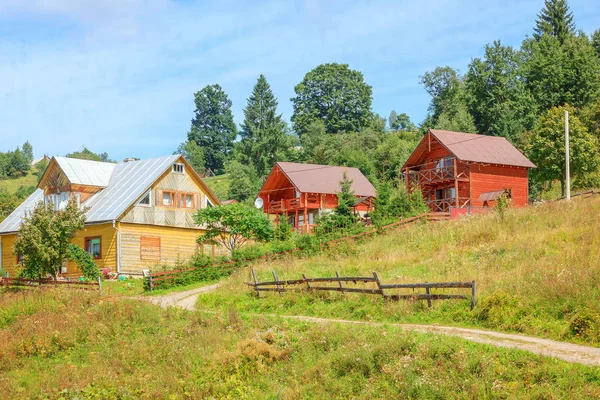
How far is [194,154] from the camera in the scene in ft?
389

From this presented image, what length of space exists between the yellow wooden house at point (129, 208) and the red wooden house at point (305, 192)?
1126cm

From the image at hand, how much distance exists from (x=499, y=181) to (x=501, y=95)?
→ 29.9 meters

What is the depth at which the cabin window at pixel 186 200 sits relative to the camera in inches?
1842

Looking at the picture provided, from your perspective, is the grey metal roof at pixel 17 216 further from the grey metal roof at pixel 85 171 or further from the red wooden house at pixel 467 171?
the red wooden house at pixel 467 171

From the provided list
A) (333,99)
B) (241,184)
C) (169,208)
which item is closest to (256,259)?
(169,208)

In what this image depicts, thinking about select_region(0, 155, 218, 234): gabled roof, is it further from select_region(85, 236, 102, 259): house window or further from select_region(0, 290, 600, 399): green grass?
select_region(0, 290, 600, 399): green grass

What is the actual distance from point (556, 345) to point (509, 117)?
65437mm

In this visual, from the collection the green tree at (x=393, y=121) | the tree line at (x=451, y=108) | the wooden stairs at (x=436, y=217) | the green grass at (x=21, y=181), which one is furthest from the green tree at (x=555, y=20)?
the green grass at (x=21, y=181)

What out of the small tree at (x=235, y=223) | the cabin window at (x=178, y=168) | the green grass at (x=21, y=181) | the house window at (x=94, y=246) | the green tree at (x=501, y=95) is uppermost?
the green tree at (x=501, y=95)

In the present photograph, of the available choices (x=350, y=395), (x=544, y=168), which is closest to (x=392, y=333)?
(x=350, y=395)

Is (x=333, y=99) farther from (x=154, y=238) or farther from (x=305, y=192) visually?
(x=154, y=238)

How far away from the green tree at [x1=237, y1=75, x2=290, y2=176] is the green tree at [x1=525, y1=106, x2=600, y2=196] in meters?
45.0

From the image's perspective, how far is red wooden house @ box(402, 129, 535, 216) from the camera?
52.7 metres

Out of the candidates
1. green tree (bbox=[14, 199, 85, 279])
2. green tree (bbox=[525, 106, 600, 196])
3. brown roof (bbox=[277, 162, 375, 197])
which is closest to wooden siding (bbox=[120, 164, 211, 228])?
green tree (bbox=[14, 199, 85, 279])
